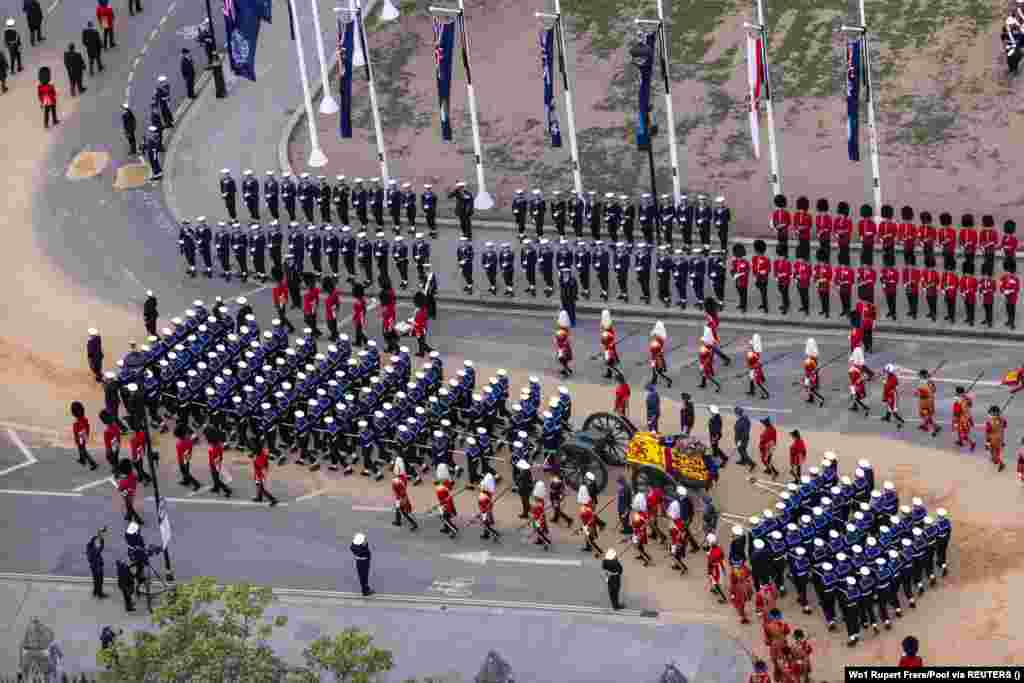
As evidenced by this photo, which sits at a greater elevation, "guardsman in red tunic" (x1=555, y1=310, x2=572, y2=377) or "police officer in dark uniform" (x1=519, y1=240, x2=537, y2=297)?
"police officer in dark uniform" (x1=519, y1=240, x2=537, y2=297)

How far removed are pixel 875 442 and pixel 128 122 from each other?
92.9 feet

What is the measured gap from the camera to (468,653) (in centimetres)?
6675

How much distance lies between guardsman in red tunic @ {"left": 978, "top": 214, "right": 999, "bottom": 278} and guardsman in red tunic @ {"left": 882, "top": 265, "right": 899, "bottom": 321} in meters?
2.47

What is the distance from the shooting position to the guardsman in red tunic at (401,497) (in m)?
70.9

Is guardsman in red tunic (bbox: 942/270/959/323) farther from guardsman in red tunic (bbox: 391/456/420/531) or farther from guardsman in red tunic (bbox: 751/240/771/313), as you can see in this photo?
guardsman in red tunic (bbox: 391/456/420/531)

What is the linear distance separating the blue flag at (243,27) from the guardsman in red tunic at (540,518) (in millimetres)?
21814

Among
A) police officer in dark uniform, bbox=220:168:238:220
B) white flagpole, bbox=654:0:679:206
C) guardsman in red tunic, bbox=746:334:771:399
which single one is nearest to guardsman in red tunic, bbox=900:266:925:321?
guardsman in red tunic, bbox=746:334:771:399

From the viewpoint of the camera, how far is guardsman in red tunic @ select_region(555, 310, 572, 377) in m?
77.2

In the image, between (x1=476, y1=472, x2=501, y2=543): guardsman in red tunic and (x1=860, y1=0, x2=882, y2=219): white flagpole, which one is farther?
(x1=860, y1=0, x2=882, y2=219): white flagpole

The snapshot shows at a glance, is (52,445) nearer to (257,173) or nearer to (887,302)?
(257,173)

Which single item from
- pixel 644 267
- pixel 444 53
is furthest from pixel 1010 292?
pixel 444 53

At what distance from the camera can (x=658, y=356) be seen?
251 ft

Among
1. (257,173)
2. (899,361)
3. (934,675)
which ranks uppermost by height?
(257,173)

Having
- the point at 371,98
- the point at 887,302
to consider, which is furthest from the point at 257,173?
the point at 887,302
